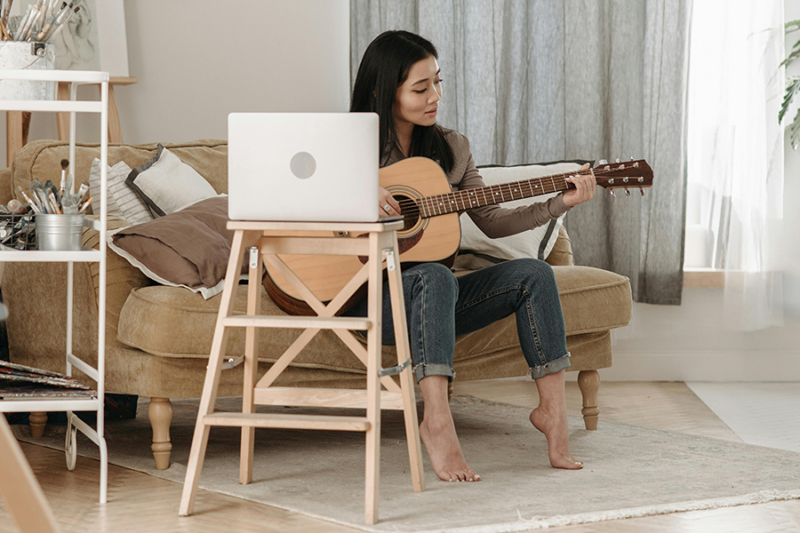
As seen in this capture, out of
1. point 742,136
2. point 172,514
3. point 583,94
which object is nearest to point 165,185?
point 172,514

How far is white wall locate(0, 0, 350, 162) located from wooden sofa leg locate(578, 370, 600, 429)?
148 centimetres

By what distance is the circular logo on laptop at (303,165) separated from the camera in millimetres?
1476

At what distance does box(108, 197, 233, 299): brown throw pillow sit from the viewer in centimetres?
190

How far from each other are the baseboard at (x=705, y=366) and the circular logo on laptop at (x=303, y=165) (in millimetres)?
1913

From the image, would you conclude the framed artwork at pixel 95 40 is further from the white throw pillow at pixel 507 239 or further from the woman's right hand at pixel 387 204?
the woman's right hand at pixel 387 204

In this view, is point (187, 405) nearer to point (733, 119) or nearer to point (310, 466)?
point (310, 466)

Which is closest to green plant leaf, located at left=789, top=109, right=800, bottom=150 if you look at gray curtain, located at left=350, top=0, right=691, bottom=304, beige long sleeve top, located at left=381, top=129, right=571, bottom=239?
gray curtain, located at left=350, top=0, right=691, bottom=304

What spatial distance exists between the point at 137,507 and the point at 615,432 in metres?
1.26

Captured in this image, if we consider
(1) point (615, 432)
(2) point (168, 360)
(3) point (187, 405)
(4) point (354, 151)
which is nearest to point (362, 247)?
(4) point (354, 151)

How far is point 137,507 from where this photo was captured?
160 cm

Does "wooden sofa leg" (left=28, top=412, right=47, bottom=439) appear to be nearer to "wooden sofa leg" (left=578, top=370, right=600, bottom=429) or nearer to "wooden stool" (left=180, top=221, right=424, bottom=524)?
"wooden stool" (left=180, top=221, right=424, bottom=524)

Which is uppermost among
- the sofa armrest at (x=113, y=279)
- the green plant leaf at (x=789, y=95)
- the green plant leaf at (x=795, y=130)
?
the green plant leaf at (x=789, y=95)

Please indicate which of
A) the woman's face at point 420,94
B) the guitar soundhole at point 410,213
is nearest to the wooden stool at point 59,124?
the woman's face at point 420,94

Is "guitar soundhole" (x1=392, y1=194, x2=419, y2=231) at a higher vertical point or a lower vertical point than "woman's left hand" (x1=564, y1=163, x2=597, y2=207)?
lower
